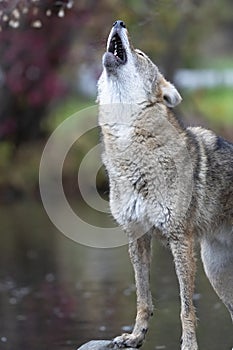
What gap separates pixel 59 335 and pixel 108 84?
336 cm

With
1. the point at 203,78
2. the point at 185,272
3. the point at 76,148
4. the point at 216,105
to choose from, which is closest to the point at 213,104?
the point at 216,105

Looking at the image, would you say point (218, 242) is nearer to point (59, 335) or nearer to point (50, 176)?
Answer: point (59, 335)

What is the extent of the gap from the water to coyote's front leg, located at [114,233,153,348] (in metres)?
1.39

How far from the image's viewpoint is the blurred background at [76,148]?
12.7 m

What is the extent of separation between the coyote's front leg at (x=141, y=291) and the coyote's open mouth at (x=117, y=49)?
58.4 inches

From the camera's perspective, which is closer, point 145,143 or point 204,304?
point 145,143

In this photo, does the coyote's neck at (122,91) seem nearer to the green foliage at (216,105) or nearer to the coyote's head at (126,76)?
the coyote's head at (126,76)

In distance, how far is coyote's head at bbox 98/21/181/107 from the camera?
9594 mm

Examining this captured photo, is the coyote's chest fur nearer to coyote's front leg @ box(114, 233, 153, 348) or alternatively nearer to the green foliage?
coyote's front leg @ box(114, 233, 153, 348)

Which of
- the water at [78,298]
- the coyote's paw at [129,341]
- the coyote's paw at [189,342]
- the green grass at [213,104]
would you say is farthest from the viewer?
the green grass at [213,104]

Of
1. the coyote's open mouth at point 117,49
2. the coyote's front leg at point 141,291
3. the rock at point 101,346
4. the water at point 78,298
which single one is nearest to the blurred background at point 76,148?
the water at point 78,298

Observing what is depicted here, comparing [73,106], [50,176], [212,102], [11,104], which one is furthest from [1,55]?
[212,102]

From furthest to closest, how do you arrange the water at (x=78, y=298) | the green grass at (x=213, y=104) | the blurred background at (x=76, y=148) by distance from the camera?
the green grass at (x=213, y=104) < the blurred background at (x=76, y=148) < the water at (x=78, y=298)

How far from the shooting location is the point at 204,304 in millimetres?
13586
